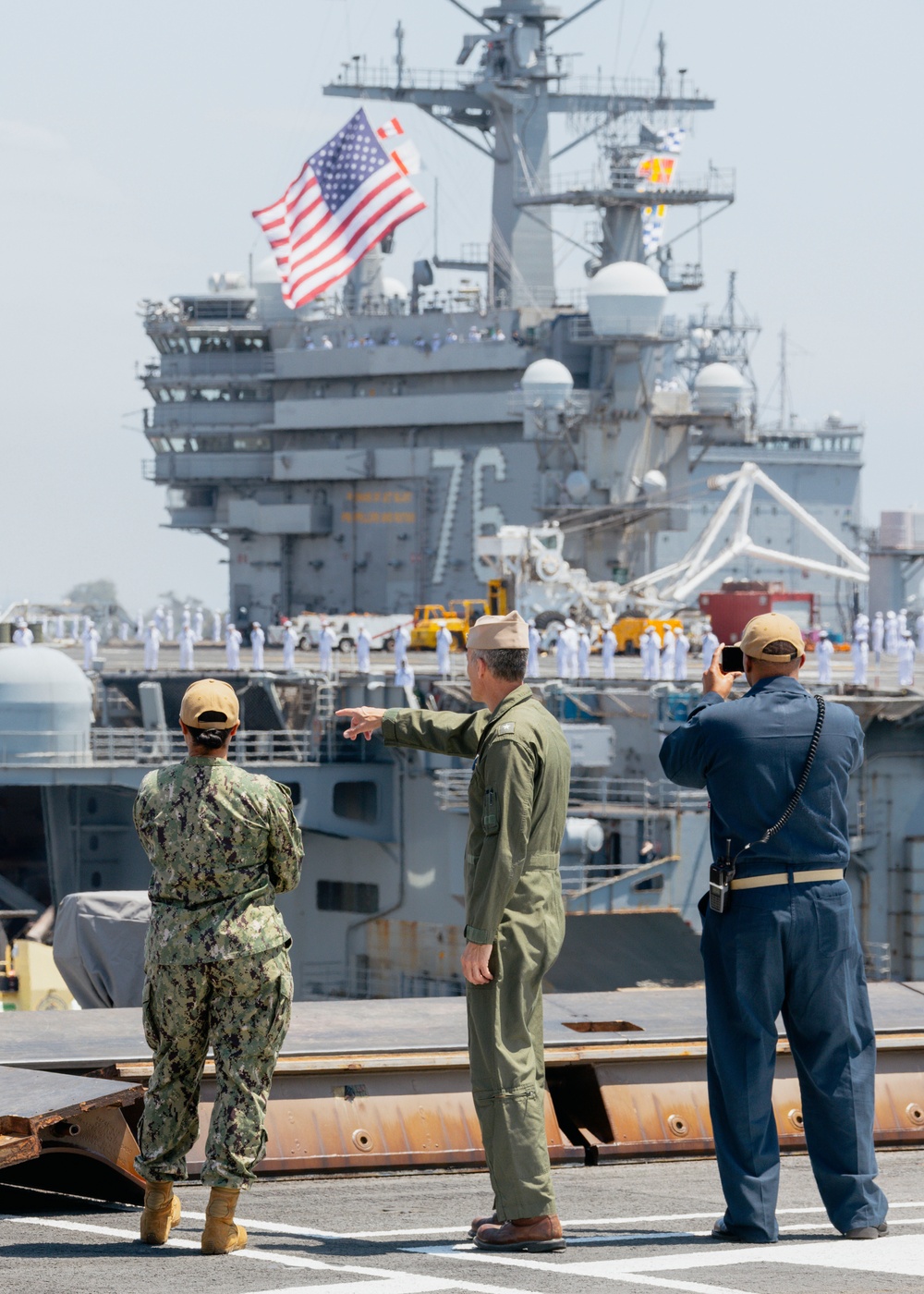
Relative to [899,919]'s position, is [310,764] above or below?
above

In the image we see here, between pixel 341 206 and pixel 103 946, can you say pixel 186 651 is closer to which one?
→ pixel 341 206

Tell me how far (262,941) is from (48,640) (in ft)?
132

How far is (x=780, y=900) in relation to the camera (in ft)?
17.5

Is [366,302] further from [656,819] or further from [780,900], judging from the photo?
[780,900]

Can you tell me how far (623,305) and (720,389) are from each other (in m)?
4.07

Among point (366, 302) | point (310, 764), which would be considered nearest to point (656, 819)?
point (310, 764)

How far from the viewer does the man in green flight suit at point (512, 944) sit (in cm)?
527

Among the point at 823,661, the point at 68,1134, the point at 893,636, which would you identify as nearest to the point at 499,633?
the point at 68,1134

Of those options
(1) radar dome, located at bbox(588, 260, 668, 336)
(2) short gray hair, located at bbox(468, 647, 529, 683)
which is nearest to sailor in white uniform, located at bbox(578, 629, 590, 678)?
(1) radar dome, located at bbox(588, 260, 668, 336)

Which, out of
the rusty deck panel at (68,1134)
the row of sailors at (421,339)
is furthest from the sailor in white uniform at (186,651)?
the rusty deck panel at (68,1134)

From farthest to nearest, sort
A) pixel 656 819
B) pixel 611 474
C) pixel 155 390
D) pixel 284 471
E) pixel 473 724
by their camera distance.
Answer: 1. pixel 155 390
2. pixel 284 471
3. pixel 611 474
4. pixel 656 819
5. pixel 473 724

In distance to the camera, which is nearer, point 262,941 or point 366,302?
point 262,941

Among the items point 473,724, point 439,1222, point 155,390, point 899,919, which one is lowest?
point 899,919

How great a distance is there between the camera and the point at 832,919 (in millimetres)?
5367
